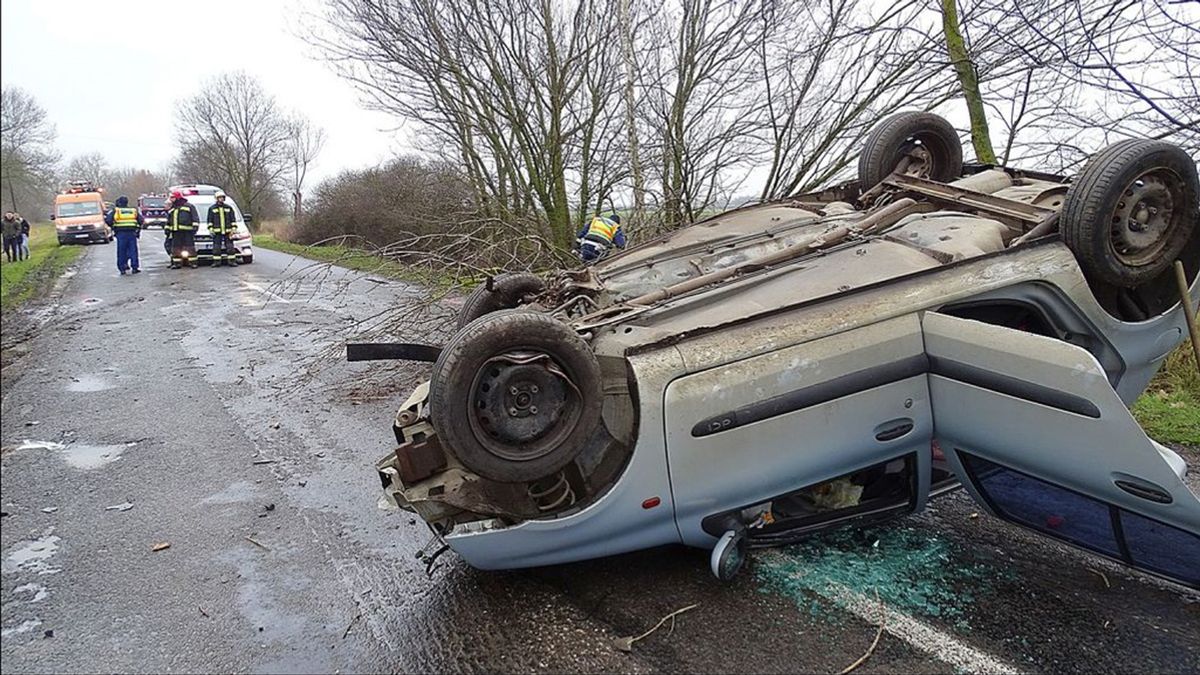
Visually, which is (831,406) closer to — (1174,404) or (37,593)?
(37,593)

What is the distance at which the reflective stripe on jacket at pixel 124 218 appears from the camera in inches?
563

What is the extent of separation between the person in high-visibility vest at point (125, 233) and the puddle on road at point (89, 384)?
919 centimetres

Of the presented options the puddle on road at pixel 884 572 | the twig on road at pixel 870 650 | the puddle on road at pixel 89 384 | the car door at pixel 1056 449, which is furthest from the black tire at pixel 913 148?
the puddle on road at pixel 89 384

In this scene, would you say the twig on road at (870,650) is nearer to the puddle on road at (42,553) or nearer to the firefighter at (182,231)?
the puddle on road at (42,553)

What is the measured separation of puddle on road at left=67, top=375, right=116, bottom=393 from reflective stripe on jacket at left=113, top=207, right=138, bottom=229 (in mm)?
9193

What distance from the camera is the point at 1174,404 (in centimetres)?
537

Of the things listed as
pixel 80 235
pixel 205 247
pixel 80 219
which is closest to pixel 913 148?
pixel 205 247

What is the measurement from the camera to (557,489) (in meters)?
2.87

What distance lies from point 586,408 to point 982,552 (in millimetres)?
1894

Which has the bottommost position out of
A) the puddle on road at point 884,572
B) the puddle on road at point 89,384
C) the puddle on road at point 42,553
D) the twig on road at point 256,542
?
the twig on road at point 256,542

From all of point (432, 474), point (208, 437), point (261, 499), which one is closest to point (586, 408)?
point (432, 474)

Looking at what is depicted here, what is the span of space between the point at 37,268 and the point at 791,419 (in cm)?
1933

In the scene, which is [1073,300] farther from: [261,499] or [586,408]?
[261,499]

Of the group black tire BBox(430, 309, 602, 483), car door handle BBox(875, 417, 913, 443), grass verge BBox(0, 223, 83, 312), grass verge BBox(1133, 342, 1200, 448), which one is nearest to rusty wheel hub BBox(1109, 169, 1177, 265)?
car door handle BBox(875, 417, 913, 443)
